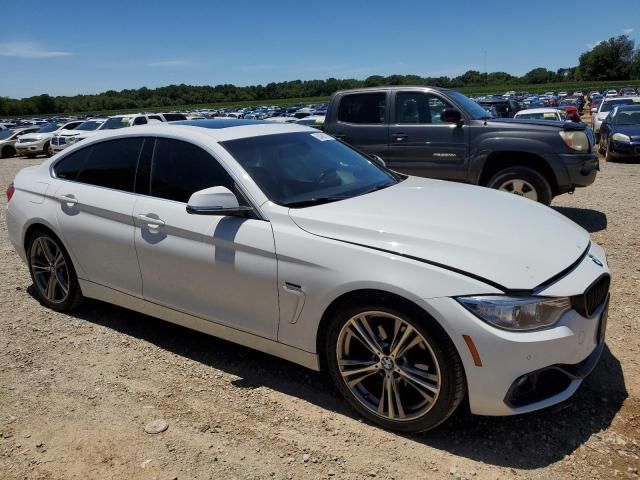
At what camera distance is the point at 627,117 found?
14281 mm

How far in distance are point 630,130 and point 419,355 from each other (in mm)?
13163

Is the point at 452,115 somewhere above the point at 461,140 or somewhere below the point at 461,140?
above

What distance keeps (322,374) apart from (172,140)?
75.6 inches

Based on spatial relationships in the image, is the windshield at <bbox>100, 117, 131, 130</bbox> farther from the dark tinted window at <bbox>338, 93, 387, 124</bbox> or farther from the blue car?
the blue car

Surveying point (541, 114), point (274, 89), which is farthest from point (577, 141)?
point (274, 89)

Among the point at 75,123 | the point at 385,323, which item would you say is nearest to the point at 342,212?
the point at 385,323

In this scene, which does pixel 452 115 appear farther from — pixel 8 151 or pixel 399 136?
pixel 8 151

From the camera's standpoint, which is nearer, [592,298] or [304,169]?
[592,298]

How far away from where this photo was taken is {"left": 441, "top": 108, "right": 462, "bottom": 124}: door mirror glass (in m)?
7.33

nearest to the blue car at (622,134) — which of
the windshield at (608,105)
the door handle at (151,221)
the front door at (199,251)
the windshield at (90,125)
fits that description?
the windshield at (608,105)

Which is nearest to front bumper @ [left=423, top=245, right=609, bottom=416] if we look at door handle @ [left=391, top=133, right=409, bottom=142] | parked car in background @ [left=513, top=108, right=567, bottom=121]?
door handle @ [left=391, top=133, right=409, bottom=142]

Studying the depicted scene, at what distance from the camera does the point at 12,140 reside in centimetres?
2655

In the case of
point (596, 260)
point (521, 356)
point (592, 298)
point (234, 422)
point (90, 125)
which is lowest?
point (234, 422)

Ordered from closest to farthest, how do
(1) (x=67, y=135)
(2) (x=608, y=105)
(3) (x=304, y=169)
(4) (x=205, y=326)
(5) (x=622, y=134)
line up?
(4) (x=205, y=326)
(3) (x=304, y=169)
(5) (x=622, y=134)
(2) (x=608, y=105)
(1) (x=67, y=135)
